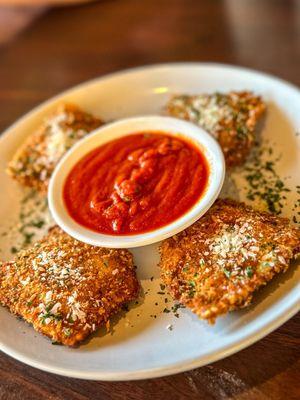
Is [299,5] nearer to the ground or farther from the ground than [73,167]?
farther from the ground

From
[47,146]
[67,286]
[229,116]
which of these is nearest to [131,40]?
[47,146]

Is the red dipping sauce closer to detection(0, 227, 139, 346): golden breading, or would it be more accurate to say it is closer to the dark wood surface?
detection(0, 227, 139, 346): golden breading

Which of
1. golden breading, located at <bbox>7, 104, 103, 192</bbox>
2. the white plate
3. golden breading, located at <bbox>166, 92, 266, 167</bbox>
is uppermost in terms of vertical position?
golden breading, located at <bbox>166, 92, 266, 167</bbox>

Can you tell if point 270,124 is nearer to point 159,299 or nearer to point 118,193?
point 118,193

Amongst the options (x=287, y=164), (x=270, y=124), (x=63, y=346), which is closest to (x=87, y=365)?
(x=63, y=346)

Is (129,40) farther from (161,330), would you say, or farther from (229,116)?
(161,330)

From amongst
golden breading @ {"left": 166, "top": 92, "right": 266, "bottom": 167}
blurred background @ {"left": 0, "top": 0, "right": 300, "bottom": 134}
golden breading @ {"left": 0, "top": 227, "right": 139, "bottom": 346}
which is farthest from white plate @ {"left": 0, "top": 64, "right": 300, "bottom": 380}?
blurred background @ {"left": 0, "top": 0, "right": 300, "bottom": 134}
